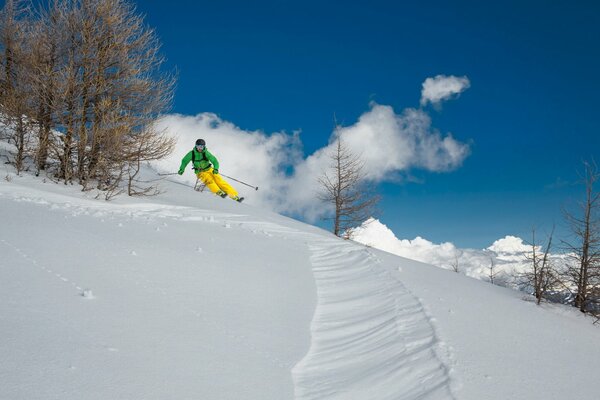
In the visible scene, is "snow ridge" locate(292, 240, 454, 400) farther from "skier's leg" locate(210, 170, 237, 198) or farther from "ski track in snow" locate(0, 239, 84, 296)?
"skier's leg" locate(210, 170, 237, 198)

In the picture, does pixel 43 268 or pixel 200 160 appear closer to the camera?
pixel 43 268

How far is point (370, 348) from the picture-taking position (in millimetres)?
3984

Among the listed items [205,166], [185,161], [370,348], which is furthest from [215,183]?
[370,348]

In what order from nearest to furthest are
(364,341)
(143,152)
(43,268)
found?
(364,341) < (43,268) < (143,152)

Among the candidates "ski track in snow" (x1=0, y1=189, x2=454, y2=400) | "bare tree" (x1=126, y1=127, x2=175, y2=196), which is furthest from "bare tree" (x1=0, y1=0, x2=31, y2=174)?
"ski track in snow" (x1=0, y1=189, x2=454, y2=400)

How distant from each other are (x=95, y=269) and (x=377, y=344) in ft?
11.5

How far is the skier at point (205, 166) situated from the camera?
15945 millimetres

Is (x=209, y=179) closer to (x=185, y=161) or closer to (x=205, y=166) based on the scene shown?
(x=205, y=166)

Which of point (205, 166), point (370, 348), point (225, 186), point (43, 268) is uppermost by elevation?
point (205, 166)

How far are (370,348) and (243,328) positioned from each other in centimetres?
132

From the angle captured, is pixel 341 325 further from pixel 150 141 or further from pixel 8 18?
pixel 8 18

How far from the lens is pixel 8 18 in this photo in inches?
553

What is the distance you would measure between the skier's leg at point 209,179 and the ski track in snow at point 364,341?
9.54 metres

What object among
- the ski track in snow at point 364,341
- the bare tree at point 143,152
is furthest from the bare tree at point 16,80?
the ski track in snow at point 364,341
